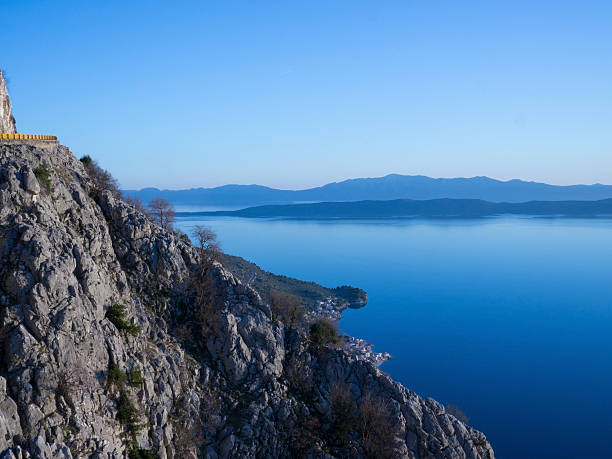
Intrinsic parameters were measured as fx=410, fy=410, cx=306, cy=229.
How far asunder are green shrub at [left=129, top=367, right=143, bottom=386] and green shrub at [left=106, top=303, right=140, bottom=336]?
2.35m

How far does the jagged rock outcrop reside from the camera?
739 inches

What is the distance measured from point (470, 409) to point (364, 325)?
34.7 meters

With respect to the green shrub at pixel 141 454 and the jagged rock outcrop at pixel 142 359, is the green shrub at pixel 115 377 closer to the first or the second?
the jagged rock outcrop at pixel 142 359

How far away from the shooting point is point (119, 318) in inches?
929

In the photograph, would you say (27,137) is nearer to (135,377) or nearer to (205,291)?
(205,291)

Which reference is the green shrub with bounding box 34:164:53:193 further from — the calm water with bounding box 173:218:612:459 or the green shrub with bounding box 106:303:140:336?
the calm water with bounding box 173:218:612:459

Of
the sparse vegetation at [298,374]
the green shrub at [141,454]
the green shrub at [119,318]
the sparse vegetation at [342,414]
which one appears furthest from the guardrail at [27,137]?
the sparse vegetation at [342,414]

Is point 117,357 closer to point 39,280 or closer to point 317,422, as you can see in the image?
point 39,280

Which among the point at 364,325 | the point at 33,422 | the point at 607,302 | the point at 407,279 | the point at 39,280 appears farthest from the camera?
the point at 407,279

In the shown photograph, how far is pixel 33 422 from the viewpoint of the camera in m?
17.2

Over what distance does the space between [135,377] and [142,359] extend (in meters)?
1.41

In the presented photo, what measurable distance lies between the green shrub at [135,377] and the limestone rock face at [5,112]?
2682 centimetres

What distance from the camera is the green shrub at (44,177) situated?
24.7 m

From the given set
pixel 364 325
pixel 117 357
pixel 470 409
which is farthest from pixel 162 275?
pixel 364 325
